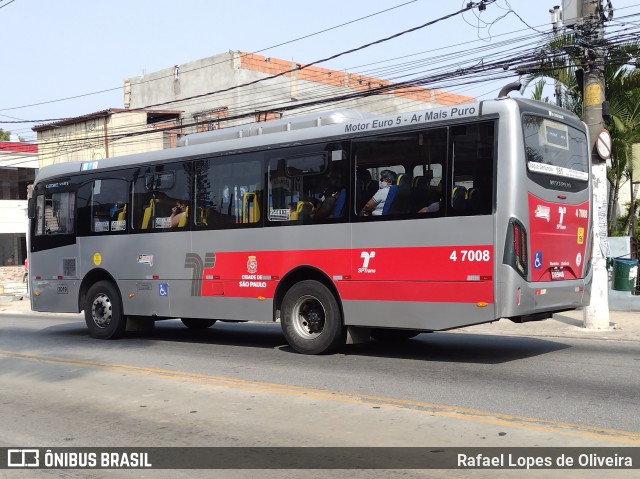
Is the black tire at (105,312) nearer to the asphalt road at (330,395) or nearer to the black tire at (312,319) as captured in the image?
the asphalt road at (330,395)

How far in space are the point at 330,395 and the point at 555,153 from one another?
15.1 feet

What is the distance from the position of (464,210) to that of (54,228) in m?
9.12

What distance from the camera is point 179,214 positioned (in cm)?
1317

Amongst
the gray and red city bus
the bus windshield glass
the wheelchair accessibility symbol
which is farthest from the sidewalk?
the wheelchair accessibility symbol

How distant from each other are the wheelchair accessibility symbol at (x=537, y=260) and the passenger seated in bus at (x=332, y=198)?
278cm

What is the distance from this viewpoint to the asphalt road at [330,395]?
664 cm

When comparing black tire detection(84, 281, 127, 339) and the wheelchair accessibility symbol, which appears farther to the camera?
black tire detection(84, 281, 127, 339)

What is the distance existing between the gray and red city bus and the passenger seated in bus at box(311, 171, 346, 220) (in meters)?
0.02

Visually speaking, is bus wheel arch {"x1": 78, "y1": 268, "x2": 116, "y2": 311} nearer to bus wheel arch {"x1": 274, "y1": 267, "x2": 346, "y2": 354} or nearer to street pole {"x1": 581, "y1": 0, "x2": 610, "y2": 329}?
bus wheel arch {"x1": 274, "y1": 267, "x2": 346, "y2": 354}

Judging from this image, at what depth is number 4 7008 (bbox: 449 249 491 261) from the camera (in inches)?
374

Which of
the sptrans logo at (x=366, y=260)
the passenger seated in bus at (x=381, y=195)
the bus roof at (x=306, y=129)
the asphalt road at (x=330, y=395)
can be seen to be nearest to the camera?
the asphalt road at (x=330, y=395)

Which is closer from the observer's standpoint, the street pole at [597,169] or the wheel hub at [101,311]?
the street pole at [597,169]

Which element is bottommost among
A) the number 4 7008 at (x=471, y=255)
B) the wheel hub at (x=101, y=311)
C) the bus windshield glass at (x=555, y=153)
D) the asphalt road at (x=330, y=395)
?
the asphalt road at (x=330, y=395)

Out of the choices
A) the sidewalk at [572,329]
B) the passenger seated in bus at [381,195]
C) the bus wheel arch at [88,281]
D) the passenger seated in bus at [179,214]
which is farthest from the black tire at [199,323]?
the passenger seated in bus at [381,195]
